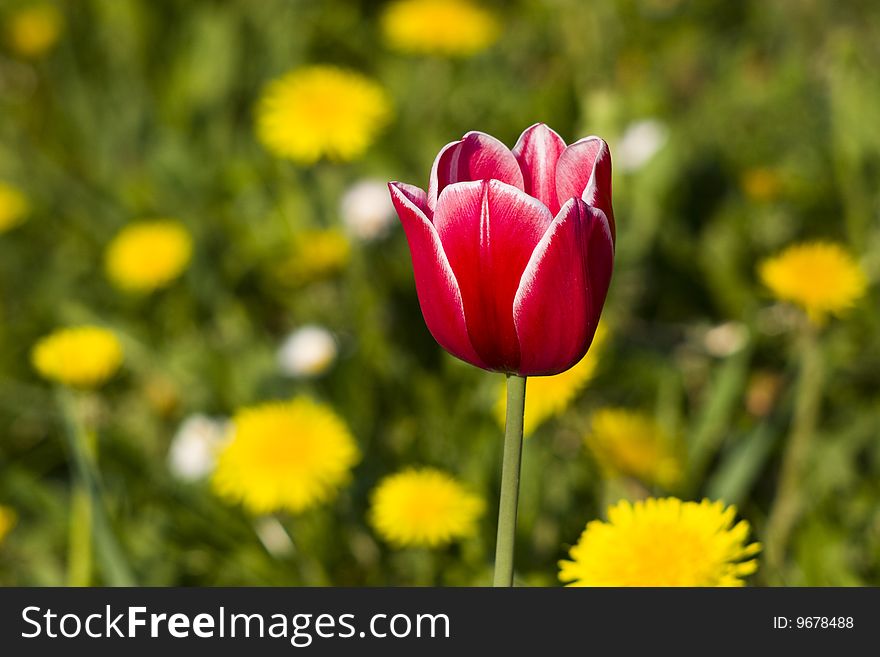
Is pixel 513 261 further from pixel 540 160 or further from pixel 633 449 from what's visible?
pixel 633 449

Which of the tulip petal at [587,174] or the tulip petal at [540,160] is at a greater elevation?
the tulip petal at [540,160]

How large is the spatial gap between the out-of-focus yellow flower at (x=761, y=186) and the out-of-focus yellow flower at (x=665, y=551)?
100cm

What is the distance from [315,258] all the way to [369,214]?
0.37 feet

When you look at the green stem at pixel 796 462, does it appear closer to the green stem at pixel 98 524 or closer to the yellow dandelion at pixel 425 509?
the yellow dandelion at pixel 425 509

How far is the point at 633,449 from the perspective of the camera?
1272 millimetres

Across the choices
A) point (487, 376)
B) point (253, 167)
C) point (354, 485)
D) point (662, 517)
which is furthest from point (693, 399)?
point (253, 167)

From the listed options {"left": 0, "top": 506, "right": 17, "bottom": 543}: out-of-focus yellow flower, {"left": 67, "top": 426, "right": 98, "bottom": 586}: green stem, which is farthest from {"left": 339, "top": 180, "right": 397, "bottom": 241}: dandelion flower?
{"left": 0, "top": 506, "right": 17, "bottom": 543}: out-of-focus yellow flower

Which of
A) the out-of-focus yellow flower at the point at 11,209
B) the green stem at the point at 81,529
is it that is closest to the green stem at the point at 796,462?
the green stem at the point at 81,529

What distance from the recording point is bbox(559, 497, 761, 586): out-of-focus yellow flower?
771 mm

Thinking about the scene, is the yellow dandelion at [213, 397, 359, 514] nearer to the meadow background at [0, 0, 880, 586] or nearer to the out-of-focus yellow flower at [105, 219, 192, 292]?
the meadow background at [0, 0, 880, 586]

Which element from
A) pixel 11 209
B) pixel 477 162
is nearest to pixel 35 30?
pixel 11 209

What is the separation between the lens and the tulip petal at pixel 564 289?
0.64 metres

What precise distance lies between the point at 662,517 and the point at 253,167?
4.60 ft

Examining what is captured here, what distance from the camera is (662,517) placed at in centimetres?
81
